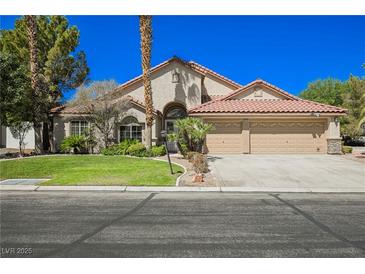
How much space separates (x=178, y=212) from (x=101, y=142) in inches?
668

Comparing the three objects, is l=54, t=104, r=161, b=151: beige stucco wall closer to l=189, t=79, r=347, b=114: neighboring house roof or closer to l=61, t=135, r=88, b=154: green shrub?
l=61, t=135, r=88, b=154: green shrub

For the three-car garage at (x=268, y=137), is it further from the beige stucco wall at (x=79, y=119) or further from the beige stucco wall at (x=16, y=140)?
the beige stucco wall at (x=16, y=140)

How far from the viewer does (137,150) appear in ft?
68.5

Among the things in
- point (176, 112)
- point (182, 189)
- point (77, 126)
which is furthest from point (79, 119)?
point (182, 189)

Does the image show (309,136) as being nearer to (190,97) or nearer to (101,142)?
(190,97)

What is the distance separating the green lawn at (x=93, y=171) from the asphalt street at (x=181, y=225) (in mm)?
2033

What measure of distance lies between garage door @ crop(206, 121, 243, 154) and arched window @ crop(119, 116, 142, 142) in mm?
5527

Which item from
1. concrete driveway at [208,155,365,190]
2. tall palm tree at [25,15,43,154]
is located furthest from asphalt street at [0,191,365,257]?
tall palm tree at [25,15,43,154]

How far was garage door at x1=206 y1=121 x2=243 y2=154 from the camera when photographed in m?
22.8

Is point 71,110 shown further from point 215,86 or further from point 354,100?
point 354,100

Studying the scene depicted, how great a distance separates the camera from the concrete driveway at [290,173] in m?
12.2

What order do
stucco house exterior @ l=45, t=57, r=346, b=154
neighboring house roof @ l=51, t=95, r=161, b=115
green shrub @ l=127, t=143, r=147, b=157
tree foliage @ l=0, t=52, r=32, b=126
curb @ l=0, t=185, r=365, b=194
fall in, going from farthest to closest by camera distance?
neighboring house roof @ l=51, t=95, r=161, b=115 < stucco house exterior @ l=45, t=57, r=346, b=154 < green shrub @ l=127, t=143, r=147, b=157 < tree foliage @ l=0, t=52, r=32, b=126 < curb @ l=0, t=185, r=365, b=194

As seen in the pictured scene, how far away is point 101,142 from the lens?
77.5 feet

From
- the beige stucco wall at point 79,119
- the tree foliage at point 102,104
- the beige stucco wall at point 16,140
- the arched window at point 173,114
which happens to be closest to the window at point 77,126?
the beige stucco wall at point 79,119
